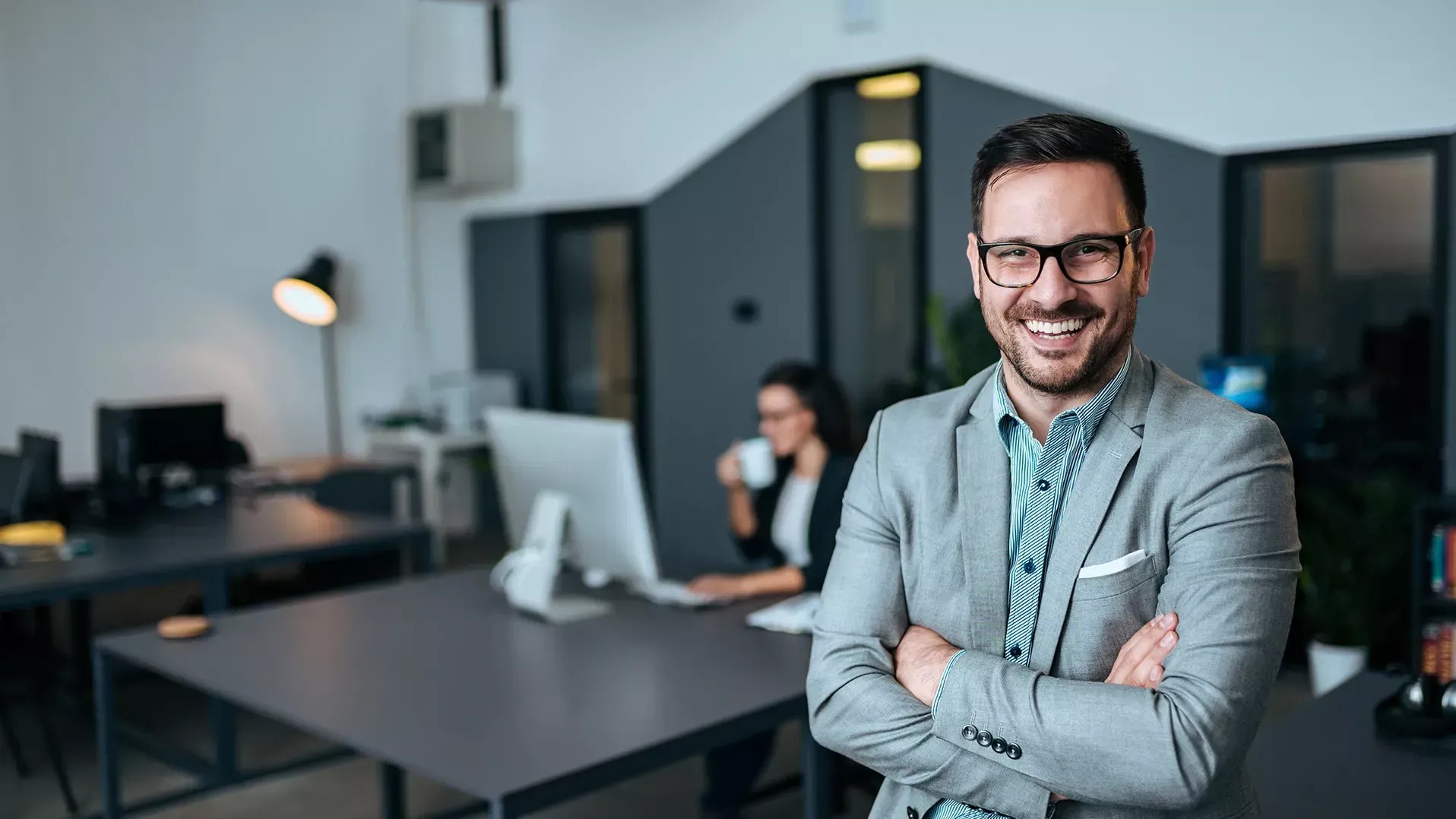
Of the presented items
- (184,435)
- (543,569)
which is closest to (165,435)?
(184,435)

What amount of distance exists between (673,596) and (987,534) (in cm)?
179

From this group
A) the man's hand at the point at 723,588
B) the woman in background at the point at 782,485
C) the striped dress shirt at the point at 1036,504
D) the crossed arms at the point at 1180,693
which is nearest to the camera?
the crossed arms at the point at 1180,693

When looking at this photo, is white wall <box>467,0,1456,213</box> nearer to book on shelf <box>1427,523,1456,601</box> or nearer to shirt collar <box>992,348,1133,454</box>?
book on shelf <box>1427,523,1456,601</box>

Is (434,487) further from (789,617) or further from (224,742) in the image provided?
(789,617)

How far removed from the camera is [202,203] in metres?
7.00

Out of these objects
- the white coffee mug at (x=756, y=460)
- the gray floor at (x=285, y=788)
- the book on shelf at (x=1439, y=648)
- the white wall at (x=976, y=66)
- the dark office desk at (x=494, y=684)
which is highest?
the white wall at (x=976, y=66)

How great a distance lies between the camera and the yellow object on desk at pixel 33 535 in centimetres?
377

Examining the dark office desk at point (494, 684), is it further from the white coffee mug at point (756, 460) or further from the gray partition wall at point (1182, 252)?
the gray partition wall at point (1182, 252)

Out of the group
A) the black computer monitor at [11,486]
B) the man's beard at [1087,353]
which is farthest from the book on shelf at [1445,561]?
the black computer monitor at [11,486]

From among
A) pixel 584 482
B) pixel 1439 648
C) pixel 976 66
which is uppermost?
pixel 976 66

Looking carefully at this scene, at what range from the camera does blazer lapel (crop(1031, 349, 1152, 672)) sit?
131 centimetres

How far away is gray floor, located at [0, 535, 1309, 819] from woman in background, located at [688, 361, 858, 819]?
167 millimetres

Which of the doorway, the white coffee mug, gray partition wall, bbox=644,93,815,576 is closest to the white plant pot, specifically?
the white coffee mug

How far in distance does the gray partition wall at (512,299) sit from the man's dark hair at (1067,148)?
21.9ft
